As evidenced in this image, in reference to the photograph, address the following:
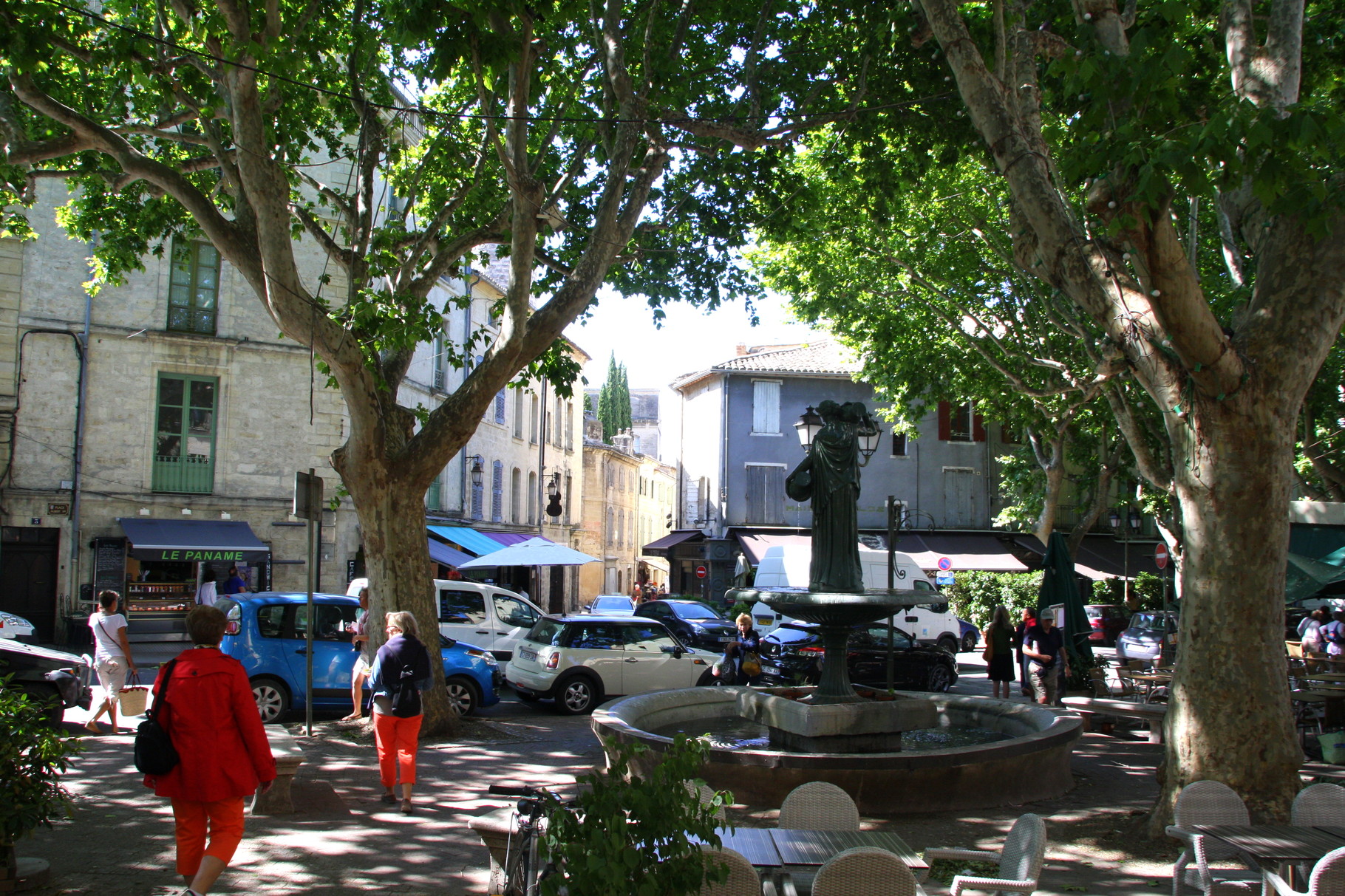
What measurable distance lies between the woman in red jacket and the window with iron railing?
1913cm

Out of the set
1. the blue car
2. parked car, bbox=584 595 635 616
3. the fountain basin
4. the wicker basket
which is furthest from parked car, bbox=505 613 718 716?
parked car, bbox=584 595 635 616

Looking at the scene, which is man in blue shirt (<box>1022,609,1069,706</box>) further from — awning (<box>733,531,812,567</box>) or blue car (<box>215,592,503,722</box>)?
awning (<box>733,531,812,567</box>)

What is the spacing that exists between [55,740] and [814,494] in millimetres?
5875

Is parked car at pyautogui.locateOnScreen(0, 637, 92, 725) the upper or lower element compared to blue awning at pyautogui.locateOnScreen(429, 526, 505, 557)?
lower

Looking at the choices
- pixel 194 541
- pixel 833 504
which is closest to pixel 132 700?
pixel 833 504

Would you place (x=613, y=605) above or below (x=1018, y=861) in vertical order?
below

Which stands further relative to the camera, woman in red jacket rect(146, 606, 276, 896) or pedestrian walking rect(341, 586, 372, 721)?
pedestrian walking rect(341, 586, 372, 721)

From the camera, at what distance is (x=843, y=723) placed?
8234 millimetres

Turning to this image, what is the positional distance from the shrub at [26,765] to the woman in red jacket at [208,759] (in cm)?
77

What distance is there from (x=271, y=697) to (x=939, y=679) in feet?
33.3

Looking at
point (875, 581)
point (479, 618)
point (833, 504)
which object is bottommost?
point (479, 618)

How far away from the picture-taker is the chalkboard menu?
69.6 feet

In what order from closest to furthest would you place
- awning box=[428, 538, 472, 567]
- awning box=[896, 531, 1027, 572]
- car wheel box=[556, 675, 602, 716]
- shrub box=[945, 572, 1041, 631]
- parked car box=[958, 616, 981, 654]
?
car wheel box=[556, 675, 602, 716], awning box=[428, 538, 472, 567], parked car box=[958, 616, 981, 654], shrub box=[945, 572, 1041, 631], awning box=[896, 531, 1027, 572]

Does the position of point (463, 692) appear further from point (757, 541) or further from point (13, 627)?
point (757, 541)
